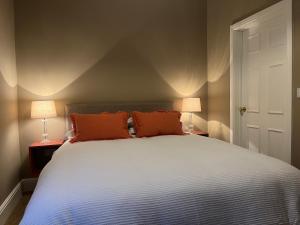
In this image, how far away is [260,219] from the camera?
160cm

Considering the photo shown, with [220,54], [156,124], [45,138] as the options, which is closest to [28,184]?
[45,138]

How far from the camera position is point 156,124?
3.30 meters

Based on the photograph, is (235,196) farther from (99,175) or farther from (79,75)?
(79,75)

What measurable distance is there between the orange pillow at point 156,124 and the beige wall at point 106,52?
585 mm

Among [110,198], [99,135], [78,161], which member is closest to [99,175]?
[110,198]

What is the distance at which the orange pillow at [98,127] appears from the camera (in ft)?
10.0

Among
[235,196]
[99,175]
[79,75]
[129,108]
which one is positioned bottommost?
[235,196]

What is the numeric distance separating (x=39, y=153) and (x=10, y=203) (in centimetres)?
72

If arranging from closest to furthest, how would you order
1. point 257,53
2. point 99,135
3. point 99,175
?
point 99,175 < point 99,135 < point 257,53

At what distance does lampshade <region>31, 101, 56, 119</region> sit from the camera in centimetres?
327

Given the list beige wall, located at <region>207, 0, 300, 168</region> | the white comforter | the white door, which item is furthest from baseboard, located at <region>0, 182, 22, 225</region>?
the white door

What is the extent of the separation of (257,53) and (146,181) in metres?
Result: 2.44

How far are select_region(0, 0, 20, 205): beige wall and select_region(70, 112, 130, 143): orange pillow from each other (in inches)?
26.9

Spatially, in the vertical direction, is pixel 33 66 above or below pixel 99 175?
above
